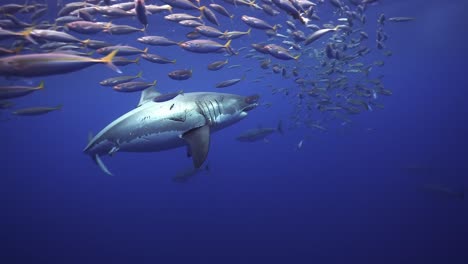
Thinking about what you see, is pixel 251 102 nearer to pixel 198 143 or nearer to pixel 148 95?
pixel 198 143

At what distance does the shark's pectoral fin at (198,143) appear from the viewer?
398 cm

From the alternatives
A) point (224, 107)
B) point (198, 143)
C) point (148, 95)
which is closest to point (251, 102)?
point (224, 107)

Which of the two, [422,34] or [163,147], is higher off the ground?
[422,34]

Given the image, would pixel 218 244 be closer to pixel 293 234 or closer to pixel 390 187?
pixel 293 234

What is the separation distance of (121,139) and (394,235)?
14.6 metres

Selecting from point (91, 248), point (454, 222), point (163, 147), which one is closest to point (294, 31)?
point (163, 147)

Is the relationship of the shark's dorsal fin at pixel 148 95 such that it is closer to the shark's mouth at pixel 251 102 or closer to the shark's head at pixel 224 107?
the shark's head at pixel 224 107

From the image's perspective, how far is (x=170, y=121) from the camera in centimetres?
468

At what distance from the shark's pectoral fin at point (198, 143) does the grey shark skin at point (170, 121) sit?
0.10m

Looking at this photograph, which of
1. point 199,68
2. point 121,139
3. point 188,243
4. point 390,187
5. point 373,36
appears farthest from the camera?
point 199,68

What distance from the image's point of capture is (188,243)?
15672mm

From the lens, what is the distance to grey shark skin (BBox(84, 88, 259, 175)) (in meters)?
4.64

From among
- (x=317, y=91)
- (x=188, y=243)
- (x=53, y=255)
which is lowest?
(x=53, y=255)

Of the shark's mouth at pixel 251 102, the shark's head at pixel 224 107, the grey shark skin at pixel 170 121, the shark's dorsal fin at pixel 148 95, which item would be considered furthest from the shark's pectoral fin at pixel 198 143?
the shark's dorsal fin at pixel 148 95
